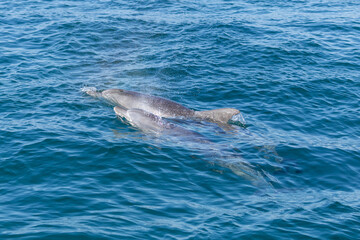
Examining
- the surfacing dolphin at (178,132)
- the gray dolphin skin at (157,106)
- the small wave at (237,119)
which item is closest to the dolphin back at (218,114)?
the gray dolphin skin at (157,106)

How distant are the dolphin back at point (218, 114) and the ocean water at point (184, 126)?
0.41 metres

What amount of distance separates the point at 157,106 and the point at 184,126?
2002 millimetres

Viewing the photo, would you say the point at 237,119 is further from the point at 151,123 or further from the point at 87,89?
the point at 87,89

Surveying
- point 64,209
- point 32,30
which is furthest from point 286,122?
point 32,30

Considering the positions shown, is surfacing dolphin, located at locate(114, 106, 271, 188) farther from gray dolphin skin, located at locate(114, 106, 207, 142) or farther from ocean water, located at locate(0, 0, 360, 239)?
ocean water, located at locate(0, 0, 360, 239)

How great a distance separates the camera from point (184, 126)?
60.1ft

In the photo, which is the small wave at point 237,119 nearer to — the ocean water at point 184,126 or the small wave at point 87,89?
the ocean water at point 184,126

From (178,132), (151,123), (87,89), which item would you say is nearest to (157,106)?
(151,123)

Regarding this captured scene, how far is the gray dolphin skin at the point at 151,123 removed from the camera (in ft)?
56.5

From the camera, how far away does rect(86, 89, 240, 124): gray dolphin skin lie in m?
18.5

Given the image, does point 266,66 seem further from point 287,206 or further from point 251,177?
point 287,206

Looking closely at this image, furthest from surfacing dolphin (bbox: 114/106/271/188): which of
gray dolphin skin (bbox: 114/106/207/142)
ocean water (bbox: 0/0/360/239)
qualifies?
ocean water (bbox: 0/0/360/239)

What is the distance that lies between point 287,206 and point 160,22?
2299 centimetres

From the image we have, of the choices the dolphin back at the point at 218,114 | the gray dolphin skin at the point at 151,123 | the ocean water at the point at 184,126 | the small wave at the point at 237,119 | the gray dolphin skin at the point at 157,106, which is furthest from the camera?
the small wave at the point at 237,119
